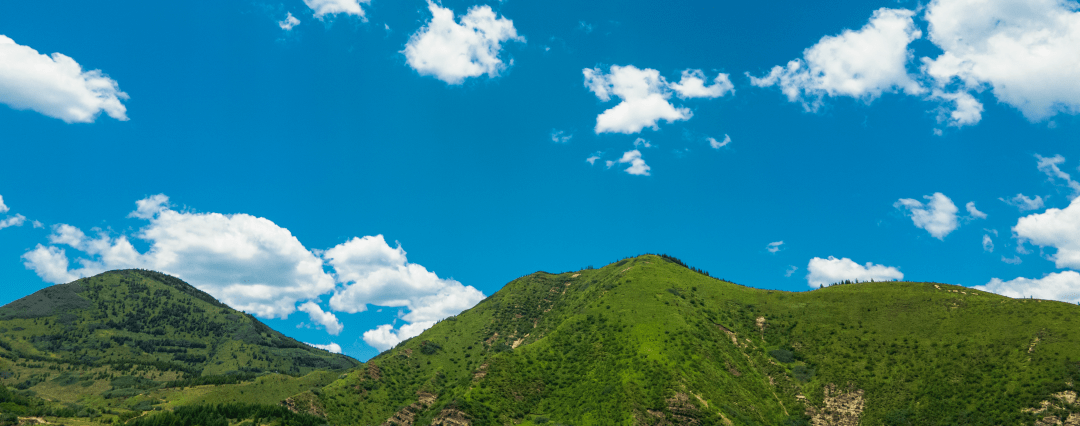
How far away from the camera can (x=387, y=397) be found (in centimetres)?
10669

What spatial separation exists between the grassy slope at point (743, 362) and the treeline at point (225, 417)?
18240 mm

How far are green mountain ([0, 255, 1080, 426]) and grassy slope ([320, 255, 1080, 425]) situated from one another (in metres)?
0.33

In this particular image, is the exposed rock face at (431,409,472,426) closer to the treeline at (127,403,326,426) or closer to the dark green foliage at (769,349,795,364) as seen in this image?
the treeline at (127,403,326,426)

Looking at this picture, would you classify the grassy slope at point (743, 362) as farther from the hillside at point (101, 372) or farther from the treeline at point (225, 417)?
the hillside at point (101, 372)

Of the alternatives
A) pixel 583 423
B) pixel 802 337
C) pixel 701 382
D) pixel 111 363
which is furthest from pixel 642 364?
pixel 111 363

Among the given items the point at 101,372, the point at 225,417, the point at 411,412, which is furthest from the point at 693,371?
the point at 101,372

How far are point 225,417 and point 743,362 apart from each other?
296 feet

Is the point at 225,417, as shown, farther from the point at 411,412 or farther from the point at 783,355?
the point at 783,355

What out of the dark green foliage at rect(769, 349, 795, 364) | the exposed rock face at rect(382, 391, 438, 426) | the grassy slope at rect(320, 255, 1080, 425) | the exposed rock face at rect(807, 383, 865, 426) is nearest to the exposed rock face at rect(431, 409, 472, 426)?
the grassy slope at rect(320, 255, 1080, 425)

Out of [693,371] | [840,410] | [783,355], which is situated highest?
[783,355]

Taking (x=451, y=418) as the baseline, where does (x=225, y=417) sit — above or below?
below

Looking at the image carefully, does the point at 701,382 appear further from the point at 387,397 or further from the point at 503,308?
the point at 503,308

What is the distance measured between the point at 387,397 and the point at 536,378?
117 ft

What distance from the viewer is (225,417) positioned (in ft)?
238
